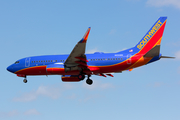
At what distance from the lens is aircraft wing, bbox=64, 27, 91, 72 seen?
38881mm

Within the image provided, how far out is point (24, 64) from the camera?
47.5m

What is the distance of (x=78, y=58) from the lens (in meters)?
41.9

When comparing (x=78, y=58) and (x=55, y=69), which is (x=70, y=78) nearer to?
(x=55, y=69)

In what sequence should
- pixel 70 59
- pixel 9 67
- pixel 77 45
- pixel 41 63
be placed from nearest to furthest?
1. pixel 77 45
2. pixel 70 59
3. pixel 41 63
4. pixel 9 67

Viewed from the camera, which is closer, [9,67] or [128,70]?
[128,70]

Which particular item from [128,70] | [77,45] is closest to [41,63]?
[77,45]

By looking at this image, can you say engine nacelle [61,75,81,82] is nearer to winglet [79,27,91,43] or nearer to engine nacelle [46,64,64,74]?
engine nacelle [46,64,64,74]

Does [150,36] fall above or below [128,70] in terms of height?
above

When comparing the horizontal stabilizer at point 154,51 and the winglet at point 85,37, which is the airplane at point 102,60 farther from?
the winglet at point 85,37

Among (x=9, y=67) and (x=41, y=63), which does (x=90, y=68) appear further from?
(x=9, y=67)

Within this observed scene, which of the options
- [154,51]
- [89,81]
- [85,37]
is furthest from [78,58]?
[154,51]

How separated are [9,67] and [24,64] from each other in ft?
10.9

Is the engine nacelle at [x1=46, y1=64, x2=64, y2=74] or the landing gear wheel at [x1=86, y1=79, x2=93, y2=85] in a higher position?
the engine nacelle at [x1=46, y1=64, x2=64, y2=74]

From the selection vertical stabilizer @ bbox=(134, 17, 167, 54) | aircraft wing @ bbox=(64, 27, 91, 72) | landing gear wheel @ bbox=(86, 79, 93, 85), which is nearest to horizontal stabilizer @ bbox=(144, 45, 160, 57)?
vertical stabilizer @ bbox=(134, 17, 167, 54)
